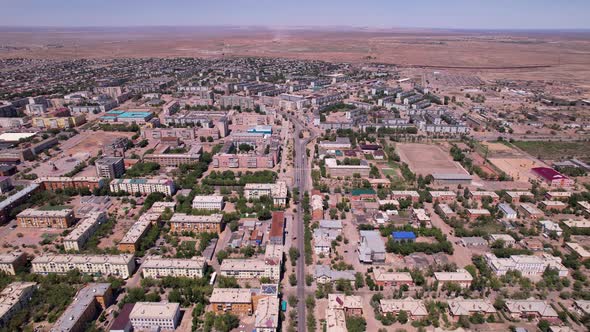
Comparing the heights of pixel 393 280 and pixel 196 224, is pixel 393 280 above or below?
below

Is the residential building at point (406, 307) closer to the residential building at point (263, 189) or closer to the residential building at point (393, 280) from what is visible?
the residential building at point (393, 280)

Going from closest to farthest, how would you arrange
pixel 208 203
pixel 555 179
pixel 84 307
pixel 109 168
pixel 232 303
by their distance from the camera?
pixel 84 307, pixel 232 303, pixel 208 203, pixel 555 179, pixel 109 168

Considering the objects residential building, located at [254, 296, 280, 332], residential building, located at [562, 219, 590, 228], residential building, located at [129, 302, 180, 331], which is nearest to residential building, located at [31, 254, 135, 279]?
residential building, located at [129, 302, 180, 331]

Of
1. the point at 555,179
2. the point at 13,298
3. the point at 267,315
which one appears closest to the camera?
the point at 267,315

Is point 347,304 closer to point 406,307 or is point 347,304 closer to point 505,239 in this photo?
point 406,307

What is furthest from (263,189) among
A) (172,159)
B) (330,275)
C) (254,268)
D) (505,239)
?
(505,239)
